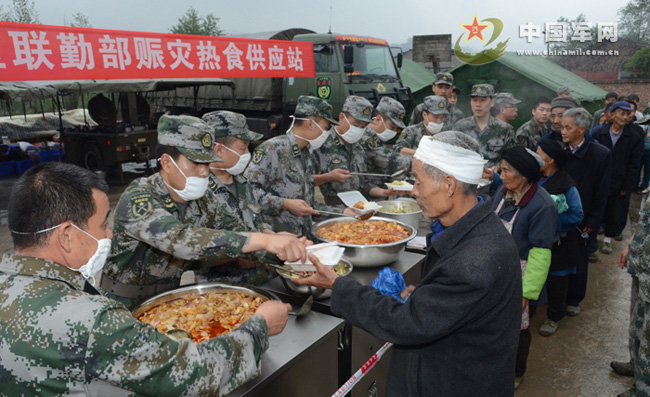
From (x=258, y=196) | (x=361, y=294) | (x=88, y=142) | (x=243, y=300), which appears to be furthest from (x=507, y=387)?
(x=88, y=142)

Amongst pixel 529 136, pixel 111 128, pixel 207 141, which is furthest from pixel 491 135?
pixel 111 128

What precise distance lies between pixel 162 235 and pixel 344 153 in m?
2.74

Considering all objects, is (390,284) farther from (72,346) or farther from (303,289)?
(72,346)

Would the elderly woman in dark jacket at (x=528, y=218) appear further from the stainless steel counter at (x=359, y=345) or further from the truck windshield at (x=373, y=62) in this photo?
the truck windshield at (x=373, y=62)

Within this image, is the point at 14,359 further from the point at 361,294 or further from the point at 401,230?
the point at 401,230

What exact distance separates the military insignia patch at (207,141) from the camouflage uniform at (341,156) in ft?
6.67

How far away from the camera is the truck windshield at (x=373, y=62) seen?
34.9 ft

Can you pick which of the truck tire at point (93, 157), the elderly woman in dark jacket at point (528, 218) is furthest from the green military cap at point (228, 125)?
the truck tire at point (93, 157)

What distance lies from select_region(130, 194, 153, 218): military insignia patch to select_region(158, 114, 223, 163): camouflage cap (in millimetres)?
302

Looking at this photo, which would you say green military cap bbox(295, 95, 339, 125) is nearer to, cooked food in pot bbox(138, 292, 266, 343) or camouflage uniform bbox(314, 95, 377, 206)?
camouflage uniform bbox(314, 95, 377, 206)

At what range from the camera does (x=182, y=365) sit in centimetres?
122

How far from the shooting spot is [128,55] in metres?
4.26

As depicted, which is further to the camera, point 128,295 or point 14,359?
point 128,295

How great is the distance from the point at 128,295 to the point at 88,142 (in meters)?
8.84
